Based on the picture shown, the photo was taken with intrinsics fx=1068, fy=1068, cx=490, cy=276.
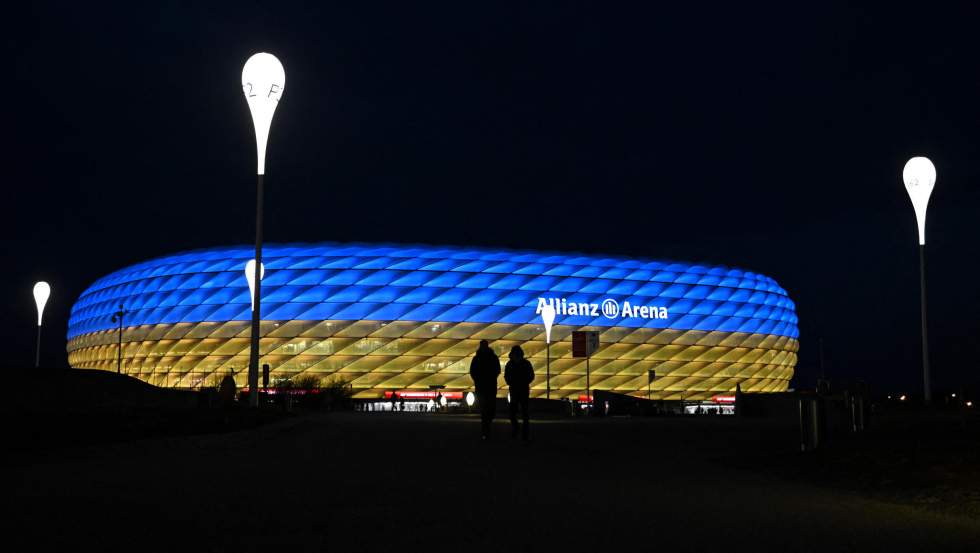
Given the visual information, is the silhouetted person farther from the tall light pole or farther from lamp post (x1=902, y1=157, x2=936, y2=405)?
lamp post (x1=902, y1=157, x2=936, y2=405)

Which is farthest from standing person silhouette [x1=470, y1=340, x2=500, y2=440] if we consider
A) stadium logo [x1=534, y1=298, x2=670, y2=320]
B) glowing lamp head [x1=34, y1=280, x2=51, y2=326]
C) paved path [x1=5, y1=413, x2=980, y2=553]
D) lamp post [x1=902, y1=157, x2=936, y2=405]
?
stadium logo [x1=534, y1=298, x2=670, y2=320]

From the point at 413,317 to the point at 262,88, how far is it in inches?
1685

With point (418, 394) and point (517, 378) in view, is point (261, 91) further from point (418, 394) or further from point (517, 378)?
point (418, 394)

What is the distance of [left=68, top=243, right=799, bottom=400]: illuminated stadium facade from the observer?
65.0 metres

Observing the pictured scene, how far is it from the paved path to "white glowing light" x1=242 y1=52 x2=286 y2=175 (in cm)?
1319

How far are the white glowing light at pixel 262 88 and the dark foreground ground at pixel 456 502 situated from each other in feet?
41.3

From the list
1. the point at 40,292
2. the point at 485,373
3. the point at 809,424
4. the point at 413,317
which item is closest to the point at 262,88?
the point at 485,373

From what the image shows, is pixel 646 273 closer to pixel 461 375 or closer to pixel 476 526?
pixel 461 375

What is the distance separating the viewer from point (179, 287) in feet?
224

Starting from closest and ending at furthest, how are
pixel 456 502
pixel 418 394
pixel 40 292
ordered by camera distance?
pixel 456 502 < pixel 40 292 < pixel 418 394

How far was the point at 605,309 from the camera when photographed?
230 feet

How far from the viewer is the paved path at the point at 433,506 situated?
5270 millimetres

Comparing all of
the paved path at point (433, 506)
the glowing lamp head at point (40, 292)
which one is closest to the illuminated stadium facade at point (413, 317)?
the glowing lamp head at point (40, 292)

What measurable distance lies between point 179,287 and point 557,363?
81.1 ft
